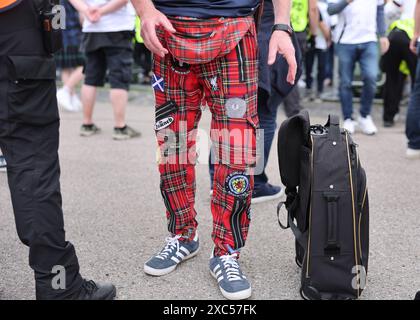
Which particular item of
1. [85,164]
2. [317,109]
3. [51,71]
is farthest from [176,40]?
[317,109]

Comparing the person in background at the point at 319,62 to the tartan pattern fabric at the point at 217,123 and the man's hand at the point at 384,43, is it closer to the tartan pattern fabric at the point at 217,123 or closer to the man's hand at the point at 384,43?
the man's hand at the point at 384,43

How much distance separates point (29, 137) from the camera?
203 cm

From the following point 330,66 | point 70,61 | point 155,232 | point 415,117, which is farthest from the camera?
point 330,66

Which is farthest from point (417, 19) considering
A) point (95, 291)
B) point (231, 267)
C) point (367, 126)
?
point (95, 291)

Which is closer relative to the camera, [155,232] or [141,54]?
[155,232]

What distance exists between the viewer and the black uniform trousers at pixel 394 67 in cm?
599

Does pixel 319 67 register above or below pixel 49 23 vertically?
below

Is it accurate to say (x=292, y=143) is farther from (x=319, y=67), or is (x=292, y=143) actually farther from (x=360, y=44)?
(x=319, y=67)

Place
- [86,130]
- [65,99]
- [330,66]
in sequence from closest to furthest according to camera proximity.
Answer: [86,130], [65,99], [330,66]

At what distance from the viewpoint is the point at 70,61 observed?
6.74 metres

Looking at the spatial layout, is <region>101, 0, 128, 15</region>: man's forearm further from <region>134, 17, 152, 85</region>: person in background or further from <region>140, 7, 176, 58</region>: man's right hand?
<region>140, 7, 176, 58</region>: man's right hand

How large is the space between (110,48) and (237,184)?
3.13 metres

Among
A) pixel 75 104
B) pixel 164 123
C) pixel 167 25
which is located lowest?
pixel 75 104
